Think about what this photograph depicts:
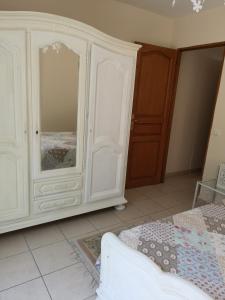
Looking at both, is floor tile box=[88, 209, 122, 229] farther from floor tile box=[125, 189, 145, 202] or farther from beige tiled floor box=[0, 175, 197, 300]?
floor tile box=[125, 189, 145, 202]

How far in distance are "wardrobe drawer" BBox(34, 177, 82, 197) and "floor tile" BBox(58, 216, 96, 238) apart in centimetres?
40

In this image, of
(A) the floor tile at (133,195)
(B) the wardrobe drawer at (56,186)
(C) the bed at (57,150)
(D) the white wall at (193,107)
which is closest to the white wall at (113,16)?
(D) the white wall at (193,107)

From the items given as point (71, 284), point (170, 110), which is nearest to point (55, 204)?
point (71, 284)

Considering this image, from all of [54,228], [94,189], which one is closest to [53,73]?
[94,189]

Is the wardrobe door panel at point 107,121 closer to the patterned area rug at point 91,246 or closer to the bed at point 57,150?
the bed at point 57,150

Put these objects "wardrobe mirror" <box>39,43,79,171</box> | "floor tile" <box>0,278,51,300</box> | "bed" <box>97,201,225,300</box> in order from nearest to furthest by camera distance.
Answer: "bed" <box>97,201,225,300</box>
"floor tile" <box>0,278,51,300</box>
"wardrobe mirror" <box>39,43,79,171</box>

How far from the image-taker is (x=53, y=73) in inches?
81.9

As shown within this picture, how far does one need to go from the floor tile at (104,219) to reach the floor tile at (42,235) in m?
0.41

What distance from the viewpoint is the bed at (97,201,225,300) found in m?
0.97

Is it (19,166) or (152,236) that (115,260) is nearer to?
(152,236)

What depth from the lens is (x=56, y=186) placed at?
2334 mm

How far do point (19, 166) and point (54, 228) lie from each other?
784mm

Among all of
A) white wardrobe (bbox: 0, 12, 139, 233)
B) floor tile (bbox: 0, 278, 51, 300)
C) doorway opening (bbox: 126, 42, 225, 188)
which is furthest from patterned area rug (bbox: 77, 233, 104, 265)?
doorway opening (bbox: 126, 42, 225, 188)

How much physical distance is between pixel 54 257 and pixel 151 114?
2232mm
